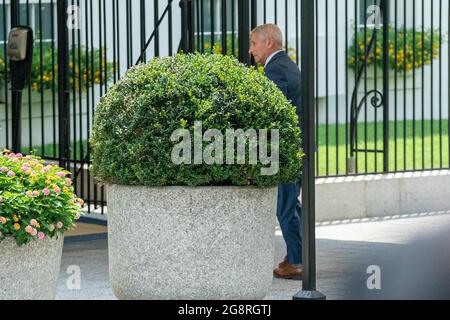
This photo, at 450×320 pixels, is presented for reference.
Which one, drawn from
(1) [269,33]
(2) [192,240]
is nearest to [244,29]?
(1) [269,33]

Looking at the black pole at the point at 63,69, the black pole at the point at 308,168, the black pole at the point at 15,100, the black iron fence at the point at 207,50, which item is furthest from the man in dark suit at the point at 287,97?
the black pole at the point at 15,100

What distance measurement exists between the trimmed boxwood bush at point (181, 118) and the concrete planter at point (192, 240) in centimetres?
11

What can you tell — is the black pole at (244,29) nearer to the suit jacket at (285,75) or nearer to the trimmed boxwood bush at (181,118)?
the suit jacket at (285,75)

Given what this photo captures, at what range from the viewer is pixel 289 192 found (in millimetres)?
9367

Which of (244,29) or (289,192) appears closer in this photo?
(289,192)

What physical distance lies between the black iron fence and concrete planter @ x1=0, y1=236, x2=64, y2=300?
2.30m

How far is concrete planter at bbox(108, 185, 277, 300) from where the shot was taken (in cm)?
717

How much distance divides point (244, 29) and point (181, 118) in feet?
10.5

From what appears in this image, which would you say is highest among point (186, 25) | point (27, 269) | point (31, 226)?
point (186, 25)

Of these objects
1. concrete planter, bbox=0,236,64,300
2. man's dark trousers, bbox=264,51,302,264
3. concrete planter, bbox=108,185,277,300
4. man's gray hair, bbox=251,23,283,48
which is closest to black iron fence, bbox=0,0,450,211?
man's gray hair, bbox=251,23,283,48

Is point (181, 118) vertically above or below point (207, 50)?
below

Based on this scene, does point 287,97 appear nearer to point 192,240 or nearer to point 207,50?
point 192,240

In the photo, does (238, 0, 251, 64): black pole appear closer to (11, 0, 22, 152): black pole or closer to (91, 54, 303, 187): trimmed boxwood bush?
(91, 54, 303, 187): trimmed boxwood bush
